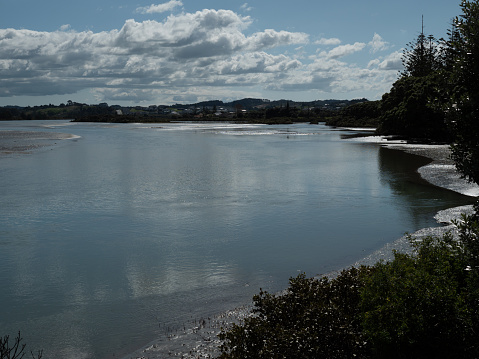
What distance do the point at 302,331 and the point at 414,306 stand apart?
1.46 metres

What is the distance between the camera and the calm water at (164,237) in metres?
10.1

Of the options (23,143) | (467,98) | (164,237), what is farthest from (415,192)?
(23,143)

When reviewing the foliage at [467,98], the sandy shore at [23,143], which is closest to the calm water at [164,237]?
the foliage at [467,98]

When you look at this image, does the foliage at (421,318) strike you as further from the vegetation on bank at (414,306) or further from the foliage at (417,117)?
the foliage at (417,117)

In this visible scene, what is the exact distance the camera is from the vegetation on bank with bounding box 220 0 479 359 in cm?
589

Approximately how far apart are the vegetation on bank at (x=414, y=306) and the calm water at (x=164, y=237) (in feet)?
11.3

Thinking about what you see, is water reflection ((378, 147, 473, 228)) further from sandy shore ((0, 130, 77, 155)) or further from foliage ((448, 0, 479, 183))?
sandy shore ((0, 130, 77, 155))

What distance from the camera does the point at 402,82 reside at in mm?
67438

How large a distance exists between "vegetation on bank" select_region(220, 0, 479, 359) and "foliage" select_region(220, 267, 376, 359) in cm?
1

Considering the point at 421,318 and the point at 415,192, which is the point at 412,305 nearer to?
the point at 421,318

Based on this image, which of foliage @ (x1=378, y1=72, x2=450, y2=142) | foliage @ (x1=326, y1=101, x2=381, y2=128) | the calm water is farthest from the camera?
foliage @ (x1=326, y1=101, x2=381, y2=128)

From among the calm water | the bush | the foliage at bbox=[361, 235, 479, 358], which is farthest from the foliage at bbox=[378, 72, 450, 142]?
the foliage at bbox=[361, 235, 479, 358]

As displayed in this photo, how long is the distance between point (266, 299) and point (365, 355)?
172 centimetres

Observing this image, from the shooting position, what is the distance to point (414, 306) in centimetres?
605
